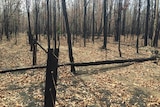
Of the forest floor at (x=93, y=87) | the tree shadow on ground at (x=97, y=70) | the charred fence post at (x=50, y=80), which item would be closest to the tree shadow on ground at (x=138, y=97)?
the forest floor at (x=93, y=87)

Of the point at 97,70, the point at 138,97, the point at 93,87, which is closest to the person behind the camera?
the point at 138,97

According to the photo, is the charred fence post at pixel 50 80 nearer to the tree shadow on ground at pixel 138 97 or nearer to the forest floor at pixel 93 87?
the forest floor at pixel 93 87

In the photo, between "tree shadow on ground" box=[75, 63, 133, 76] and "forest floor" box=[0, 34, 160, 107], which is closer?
"forest floor" box=[0, 34, 160, 107]

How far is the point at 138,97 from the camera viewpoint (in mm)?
9719

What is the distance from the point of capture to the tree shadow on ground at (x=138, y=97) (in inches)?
356

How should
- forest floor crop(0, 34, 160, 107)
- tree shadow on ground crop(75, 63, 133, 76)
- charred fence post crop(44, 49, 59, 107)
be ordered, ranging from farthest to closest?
1. tree shadow on ground crop(75, 63, 133, 76)
2. forest floor crop(0, 34, 160, 107)
3. charred fence post crop(44, 49, 59, 107)

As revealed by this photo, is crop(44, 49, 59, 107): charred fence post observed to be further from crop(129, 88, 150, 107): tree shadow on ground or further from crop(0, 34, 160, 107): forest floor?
crop(129, 88, 150, 107): tree shadow on ground

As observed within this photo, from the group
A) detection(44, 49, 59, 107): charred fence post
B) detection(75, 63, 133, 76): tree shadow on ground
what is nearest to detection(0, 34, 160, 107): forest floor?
detection(75, 63, 133, 76): tree shadow on ground

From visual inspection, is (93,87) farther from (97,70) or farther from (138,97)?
(97,70)

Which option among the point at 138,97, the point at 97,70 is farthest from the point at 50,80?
the point at 97,70

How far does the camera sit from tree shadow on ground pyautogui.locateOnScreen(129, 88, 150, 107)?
904 centimetres

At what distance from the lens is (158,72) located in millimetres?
14180

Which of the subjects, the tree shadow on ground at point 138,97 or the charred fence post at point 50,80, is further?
the tree shadow on ground at point 138,97

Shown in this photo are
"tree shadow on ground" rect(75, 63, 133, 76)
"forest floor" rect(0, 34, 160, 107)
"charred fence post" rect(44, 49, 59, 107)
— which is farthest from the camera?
"tree shadow on ground" rect(75, 63, 133, 76)
